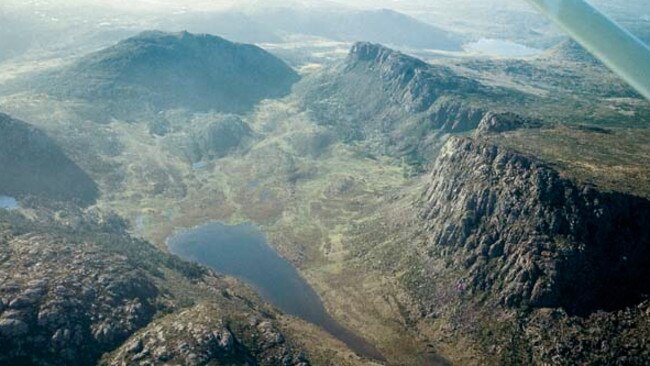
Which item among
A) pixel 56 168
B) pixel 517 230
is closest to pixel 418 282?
pixel 517 230

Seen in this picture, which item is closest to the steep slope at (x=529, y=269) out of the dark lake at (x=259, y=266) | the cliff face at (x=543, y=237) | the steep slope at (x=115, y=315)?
the cliff face at (x=543, y=237)

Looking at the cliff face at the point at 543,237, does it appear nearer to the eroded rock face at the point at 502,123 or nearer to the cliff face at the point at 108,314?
the eroded rock face at the point at 502,123

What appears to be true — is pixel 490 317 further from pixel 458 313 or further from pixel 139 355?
→ pixel 139 355

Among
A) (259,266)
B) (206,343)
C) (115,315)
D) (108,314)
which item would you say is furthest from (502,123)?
(108,314)

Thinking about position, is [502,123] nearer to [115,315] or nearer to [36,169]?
[115,315]

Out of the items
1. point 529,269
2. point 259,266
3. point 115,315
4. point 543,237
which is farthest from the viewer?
point 259,266

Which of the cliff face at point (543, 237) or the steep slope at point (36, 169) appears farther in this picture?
the steep slope at point (36, 169)

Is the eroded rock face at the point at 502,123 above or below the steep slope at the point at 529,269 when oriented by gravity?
above
